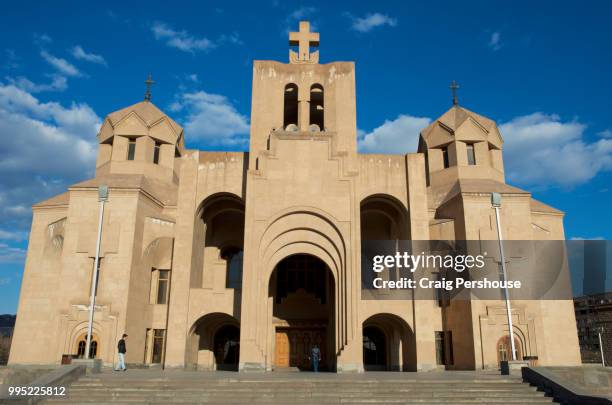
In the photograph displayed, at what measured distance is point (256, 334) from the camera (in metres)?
21.5

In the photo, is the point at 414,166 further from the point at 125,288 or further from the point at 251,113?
the point at 125,288

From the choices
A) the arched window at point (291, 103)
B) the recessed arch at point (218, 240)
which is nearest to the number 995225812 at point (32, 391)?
the recessed arch at point (218, 240)

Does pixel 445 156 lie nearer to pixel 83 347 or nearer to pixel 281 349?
pixel 281 349

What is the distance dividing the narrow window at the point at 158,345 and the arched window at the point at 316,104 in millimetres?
12579

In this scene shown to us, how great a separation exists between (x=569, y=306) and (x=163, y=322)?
19.5 metres

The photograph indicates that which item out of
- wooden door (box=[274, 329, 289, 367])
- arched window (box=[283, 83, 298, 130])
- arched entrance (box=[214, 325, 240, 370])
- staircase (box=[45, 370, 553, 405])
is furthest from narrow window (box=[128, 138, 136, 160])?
staircase (box=[45, 370, 553, 405])

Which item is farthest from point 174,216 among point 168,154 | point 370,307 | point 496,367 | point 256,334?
point 496,367

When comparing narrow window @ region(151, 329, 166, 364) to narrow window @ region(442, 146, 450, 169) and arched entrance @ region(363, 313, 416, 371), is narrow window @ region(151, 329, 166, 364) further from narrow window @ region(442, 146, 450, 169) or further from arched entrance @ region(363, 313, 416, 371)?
narrow window @ region(442, 146, 450, 169)

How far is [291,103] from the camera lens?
28.3 metres

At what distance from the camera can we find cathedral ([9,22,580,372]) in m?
22.3

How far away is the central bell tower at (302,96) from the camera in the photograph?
24781 mm

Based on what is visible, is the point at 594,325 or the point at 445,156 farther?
the point at 594,325

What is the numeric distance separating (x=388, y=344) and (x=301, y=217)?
9.09 metres

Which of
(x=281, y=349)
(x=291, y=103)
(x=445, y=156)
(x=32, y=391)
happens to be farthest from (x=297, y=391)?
(x=445, y=156)
